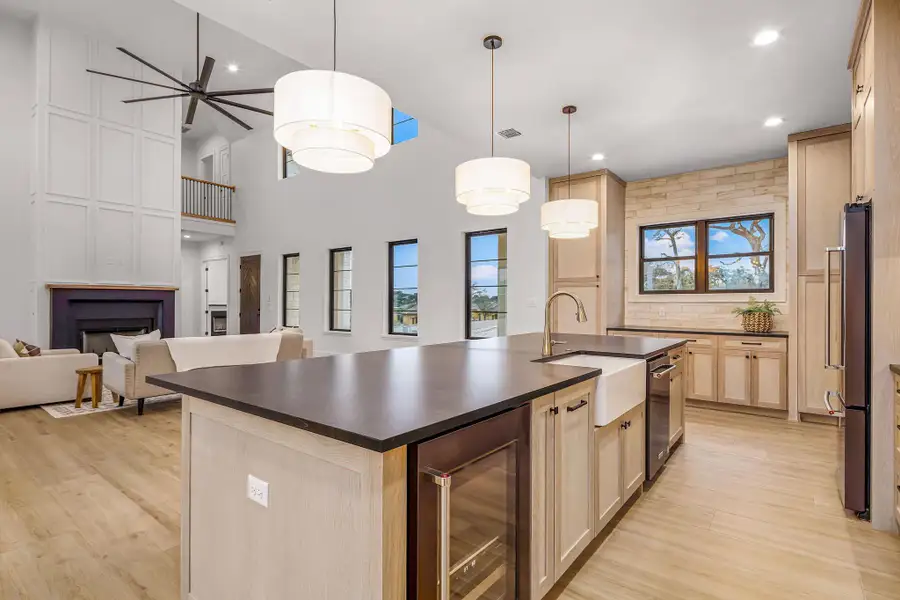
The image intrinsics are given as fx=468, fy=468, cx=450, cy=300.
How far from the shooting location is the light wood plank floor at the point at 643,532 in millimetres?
1941

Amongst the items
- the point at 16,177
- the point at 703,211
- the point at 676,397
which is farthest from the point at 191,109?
the point at 703,211

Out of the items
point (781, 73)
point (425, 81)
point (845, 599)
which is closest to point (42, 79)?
Answer: point (425, 81)

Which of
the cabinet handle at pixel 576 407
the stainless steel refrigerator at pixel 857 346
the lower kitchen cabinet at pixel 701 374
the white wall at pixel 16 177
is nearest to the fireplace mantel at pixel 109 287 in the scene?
the white wall at pixel 16 177

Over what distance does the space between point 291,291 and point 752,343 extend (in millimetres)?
7914

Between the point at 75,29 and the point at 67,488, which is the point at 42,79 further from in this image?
the point at 67,488

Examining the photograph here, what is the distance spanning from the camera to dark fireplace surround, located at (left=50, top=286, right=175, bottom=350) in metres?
6.49

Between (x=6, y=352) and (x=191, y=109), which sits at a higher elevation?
(x=191, y=109)

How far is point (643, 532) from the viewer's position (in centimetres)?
239

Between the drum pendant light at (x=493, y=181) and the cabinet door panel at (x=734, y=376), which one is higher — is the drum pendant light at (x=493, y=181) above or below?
above

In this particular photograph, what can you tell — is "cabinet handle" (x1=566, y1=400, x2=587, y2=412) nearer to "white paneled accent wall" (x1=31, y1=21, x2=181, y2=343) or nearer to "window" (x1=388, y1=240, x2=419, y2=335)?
"window" (x1=388, y1=240, x2=419, y2=335)

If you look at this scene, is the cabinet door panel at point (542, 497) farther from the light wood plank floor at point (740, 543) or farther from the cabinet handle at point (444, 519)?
the cabinet handle at point (444, 519)

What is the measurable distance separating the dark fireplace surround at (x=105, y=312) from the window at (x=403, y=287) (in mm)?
3586

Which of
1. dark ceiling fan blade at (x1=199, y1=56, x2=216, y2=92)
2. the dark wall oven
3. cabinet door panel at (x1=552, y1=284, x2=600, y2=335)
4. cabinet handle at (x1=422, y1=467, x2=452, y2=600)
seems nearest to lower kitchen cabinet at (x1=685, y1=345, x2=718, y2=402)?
cabinet door panel at (x1=552, y1=284, x2=600, y2=335)

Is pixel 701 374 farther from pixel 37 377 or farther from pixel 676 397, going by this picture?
pixel 37 377
